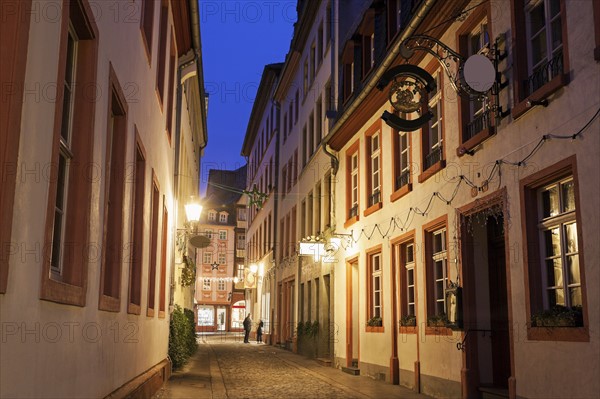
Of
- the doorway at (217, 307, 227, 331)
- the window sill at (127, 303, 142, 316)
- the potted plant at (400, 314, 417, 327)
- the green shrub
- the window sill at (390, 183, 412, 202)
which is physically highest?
the window sill at (390, 183, 412, 202)

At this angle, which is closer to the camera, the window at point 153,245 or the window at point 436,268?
the window at point 153,245

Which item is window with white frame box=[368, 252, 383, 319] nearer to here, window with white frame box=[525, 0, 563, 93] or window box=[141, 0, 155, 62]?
window with white frame box=[525, 0, 563, 93]

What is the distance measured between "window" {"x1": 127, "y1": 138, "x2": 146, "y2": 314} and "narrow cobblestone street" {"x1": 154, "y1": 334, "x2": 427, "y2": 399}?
90.9 inches

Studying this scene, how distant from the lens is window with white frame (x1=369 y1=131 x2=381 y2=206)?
16.5 meters

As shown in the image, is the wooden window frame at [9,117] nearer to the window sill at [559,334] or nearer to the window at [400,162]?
the window sill at [559,334]

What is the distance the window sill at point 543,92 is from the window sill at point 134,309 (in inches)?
225

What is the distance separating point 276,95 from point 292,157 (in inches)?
231

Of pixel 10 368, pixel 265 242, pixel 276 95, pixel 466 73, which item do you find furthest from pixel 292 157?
pixel 10 368

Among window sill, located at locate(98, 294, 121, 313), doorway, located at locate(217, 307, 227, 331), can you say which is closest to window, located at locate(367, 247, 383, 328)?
window sill, located at locate(98, 294, 121, 313)

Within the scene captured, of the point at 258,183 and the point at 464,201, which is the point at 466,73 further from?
the point at 258,183

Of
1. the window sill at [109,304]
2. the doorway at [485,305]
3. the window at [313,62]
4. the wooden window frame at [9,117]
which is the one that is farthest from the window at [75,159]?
the window at [313,62]

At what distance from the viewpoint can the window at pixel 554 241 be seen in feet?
26.5

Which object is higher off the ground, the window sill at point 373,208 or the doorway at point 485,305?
the window sill at point 373,208

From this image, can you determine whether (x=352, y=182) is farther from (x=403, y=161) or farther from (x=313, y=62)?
(x=313, y=62)
